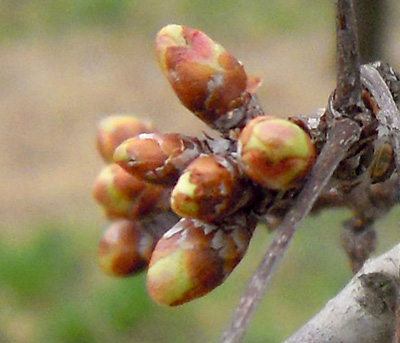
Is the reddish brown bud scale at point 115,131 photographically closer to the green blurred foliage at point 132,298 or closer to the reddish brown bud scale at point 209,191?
the reddish brown bud scale at point 209,191

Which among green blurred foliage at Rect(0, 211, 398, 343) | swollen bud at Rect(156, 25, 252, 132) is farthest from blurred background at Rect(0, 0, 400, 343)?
swollen bud at Rect(156, 25, 252, 132)

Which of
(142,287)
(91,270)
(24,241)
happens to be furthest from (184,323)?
(24,241)

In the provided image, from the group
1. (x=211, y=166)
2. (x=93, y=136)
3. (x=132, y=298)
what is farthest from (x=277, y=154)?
(x=93, y=136)

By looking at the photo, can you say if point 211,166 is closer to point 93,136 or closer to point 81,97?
point 93,136

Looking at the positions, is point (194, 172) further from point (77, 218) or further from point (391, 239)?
point (77, 218)

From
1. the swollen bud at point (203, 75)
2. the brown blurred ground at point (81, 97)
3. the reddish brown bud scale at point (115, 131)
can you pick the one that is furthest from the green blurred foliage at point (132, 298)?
the swollen bud at point (203, 75)

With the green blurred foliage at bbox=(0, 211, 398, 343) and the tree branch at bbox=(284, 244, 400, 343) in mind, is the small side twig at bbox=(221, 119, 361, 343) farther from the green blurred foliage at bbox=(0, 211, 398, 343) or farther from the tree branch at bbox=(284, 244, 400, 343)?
the green blurred foliage at bbox=(0, 211, 398, 343)
